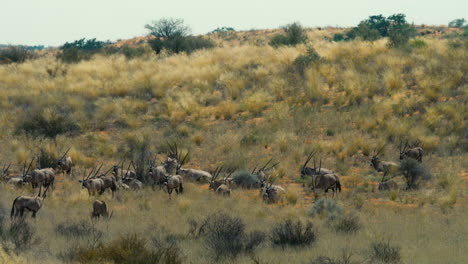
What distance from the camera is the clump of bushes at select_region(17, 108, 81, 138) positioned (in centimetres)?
2211

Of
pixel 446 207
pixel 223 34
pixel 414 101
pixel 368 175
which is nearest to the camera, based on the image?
pixel 446 207

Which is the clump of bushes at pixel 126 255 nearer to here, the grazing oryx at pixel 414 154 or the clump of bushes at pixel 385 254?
the clump of bushes at pixel 385 254

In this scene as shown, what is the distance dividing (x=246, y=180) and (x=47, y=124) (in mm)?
10723

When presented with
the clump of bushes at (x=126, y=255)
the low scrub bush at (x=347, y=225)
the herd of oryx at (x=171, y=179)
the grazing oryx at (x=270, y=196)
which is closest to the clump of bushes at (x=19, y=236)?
the clump of bushes at (x=126, y=255)

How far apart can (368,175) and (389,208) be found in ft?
12.9

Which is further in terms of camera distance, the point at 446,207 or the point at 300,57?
the point at 300,57

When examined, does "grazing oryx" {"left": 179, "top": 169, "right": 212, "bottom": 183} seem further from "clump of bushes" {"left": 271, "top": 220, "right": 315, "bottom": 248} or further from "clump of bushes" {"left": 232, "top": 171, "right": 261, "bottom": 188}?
"clump of bushes" {"left": 271, "top": 220, "right": 315, "bottom": 248}

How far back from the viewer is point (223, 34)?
227 ft

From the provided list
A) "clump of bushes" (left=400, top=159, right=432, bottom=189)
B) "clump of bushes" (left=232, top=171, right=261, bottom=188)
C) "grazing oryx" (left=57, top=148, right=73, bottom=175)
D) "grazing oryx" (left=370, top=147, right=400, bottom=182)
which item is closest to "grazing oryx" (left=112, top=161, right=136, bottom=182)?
"grazing oryx" (left=57, top=148, right=73, bottom=175)

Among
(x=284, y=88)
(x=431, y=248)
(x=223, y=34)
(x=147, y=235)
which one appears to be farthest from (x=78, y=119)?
(x=223, y=34)

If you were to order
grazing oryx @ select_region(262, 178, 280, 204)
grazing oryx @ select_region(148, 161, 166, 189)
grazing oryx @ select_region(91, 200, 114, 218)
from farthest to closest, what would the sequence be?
grazing oryx @ select_region(148, 161, 166, 189) < grazing oryx @ select_region(262, 178, 280, 204) < grazing oryx @ select_region(91, 200, 114, 218)

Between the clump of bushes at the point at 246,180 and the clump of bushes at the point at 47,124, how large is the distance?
9788mm

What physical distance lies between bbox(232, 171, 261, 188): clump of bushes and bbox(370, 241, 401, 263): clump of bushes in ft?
22.6

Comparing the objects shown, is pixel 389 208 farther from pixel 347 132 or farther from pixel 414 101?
pixel 414 101
